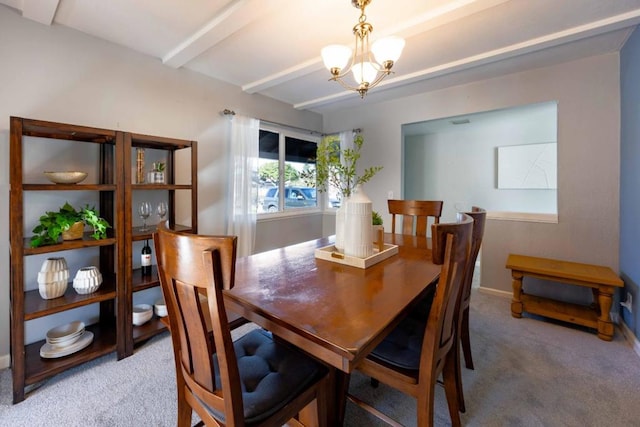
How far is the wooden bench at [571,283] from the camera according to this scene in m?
2.20

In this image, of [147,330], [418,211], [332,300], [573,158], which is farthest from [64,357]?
[573,158]

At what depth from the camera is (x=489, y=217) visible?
10.3 ft

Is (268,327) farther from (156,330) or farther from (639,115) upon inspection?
(639,115)

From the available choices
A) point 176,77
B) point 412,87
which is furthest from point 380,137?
point 176,77

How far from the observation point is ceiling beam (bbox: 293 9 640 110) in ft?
6.26

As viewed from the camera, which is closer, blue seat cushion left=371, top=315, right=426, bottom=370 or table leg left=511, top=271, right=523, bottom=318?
blue seat cushion left=371, top=315, right=426, bottom=370

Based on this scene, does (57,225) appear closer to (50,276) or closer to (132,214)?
(50,276)

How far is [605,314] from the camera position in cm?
220

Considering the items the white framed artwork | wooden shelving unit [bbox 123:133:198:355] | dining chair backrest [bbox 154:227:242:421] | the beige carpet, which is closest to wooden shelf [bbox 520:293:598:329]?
the beige carpet

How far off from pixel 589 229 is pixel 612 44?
5.18 ft

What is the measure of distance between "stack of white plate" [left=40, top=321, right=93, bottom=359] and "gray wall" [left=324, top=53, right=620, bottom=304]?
148 inches

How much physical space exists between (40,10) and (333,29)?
6.24 ft

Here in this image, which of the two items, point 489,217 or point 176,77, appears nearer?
point 176,77

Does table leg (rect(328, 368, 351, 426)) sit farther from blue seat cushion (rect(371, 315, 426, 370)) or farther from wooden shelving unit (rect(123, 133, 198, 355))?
wooden shelving unit (rect(123, 133, 198, 355))
